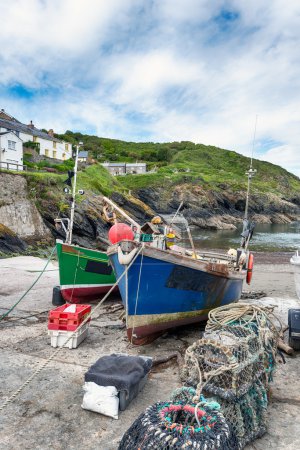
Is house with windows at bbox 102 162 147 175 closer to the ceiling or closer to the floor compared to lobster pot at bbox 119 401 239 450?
closer to the ceiling

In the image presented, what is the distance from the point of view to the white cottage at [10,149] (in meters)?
39.5

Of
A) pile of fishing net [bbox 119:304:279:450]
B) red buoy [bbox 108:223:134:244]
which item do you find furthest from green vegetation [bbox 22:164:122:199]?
pile of fishing net [bbox 119:304:279:450]

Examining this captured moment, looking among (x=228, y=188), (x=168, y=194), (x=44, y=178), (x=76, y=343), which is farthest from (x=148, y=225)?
(x=228, y=188)

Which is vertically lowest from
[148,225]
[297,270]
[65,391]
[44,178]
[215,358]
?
[65,391]

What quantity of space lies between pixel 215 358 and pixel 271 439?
1189mm

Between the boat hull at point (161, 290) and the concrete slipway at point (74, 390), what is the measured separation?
0.49 metres

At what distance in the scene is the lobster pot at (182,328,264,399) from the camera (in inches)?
159

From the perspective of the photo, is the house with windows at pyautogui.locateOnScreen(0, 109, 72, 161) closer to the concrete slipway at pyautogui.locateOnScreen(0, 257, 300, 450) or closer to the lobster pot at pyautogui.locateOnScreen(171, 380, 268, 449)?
the concrete slipway at pyautogui.locateOnScreen(0, 257, 300, 450)

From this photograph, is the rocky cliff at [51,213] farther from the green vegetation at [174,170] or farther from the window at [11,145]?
the window at [11,145]

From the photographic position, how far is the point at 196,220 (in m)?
57.2

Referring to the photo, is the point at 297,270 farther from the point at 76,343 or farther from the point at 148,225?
the point at 76,343

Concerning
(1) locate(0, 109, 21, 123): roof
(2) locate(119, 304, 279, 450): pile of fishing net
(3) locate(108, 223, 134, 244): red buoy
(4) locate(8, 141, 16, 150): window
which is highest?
(1) locate(0, 109, 21, 123): roof

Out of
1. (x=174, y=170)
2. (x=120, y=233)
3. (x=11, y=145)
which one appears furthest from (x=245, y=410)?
(x=174, y=170)

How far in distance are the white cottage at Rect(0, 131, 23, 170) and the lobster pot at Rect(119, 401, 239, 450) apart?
129ft
